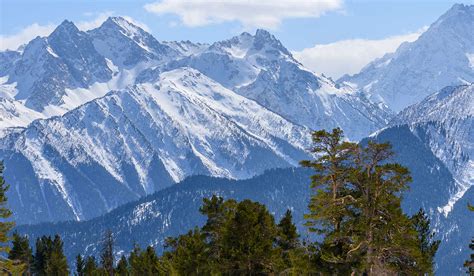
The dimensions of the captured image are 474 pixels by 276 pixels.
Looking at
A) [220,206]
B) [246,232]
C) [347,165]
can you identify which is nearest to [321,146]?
[347,165]

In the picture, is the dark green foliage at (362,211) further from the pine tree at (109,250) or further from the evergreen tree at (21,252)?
the pine tree at (109,250)

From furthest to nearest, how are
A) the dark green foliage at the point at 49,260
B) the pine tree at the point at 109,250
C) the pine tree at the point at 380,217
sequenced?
the dark green foliage at the point at 49,260
the pine tree at the point at 109,250
the pine tree at the point at 380,217

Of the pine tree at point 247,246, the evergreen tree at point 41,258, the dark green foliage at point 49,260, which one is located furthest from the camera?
the evergreen tree at point 41,258

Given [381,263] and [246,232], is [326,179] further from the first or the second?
[246,232]

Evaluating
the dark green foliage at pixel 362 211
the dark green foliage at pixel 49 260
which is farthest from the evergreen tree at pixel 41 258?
the dark green foliage at pixel 362 211

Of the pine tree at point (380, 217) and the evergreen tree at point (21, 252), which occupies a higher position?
the evergreen tree at point (21, 252)

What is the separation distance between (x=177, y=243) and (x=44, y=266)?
136ft

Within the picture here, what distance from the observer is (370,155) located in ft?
138

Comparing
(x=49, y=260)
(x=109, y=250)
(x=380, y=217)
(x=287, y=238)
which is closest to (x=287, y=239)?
(x=287, y=238)

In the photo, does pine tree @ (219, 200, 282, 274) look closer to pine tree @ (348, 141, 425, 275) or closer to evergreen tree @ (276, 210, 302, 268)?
evergreen tree @ (276, 210, 302, 268)

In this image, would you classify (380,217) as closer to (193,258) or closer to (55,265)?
(193,258)

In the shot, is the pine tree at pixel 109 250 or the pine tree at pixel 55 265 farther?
the pine tree at pixel 55 265

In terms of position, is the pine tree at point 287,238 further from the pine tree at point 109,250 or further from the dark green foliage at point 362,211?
the pine tree at point 109,250

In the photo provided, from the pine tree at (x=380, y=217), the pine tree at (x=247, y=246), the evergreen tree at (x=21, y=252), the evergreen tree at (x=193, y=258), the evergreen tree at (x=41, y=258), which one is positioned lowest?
the pine tree at (x=380, y=217)
